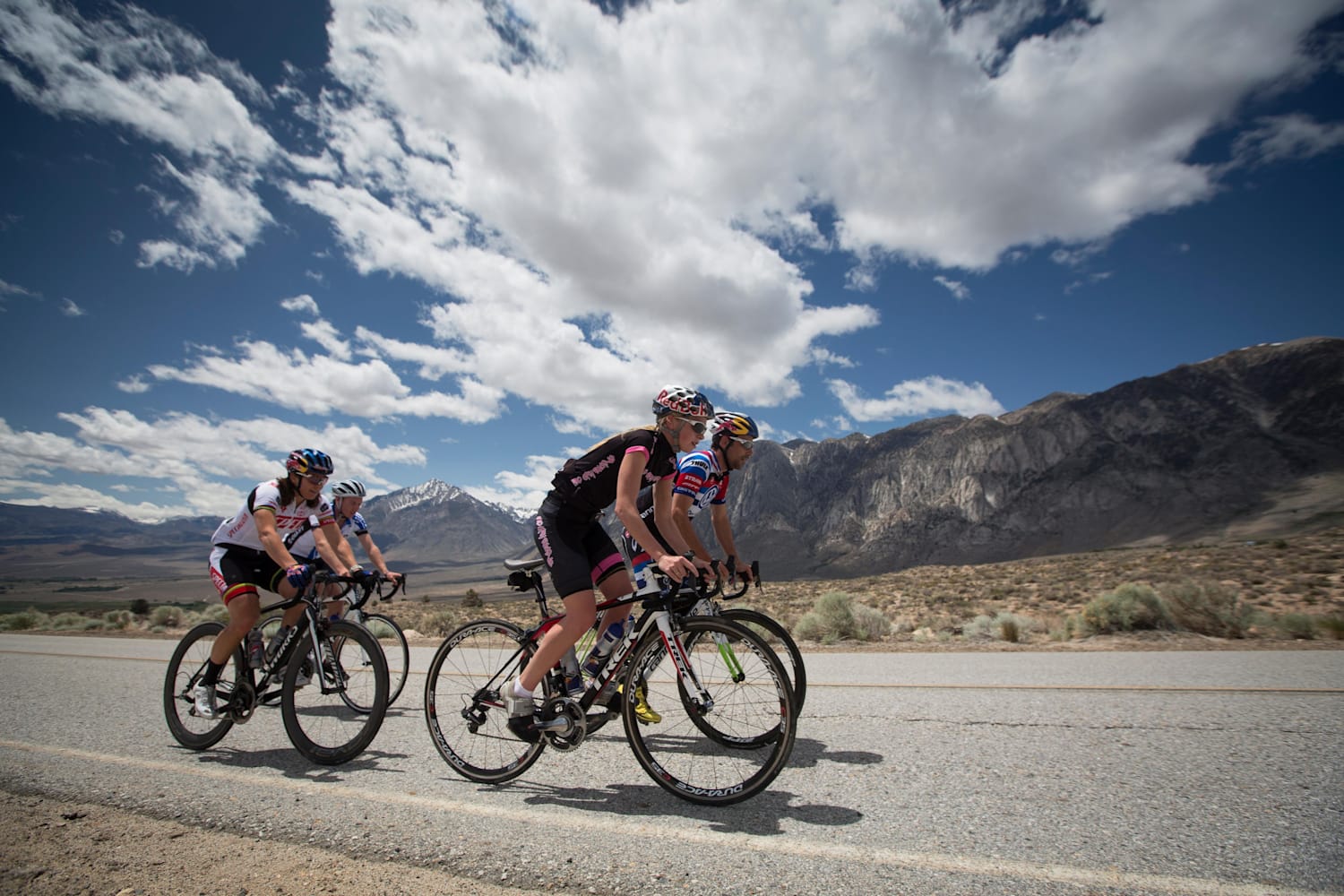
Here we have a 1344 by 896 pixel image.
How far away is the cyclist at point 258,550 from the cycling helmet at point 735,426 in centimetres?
340

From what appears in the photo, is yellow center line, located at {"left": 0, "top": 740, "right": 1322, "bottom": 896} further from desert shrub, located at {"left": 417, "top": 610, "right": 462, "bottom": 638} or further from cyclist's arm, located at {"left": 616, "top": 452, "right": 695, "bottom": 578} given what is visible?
desert shrub, located at {"left": 417, "top": 610, "right": 462, "bottom": 638}

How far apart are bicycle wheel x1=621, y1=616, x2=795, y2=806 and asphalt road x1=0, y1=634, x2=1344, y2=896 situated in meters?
0.16

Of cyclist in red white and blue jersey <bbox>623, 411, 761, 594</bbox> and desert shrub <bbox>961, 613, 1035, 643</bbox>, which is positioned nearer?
cyclist in red white and blue jersey <bbox>623, 411, 761, 594</bbox>

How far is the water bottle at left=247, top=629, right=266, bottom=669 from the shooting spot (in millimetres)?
5117

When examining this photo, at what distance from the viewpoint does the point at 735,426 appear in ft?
18.7

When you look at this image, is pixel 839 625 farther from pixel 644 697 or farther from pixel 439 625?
pixel 439 625

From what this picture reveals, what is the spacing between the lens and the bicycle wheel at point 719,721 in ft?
11.0

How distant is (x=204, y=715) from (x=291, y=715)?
3.51 ft

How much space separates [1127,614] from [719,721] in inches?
419

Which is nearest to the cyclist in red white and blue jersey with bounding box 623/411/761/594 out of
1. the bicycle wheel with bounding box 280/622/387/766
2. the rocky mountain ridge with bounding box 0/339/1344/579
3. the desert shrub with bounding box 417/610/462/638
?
the bicycle wheel with bounding box 280/622/387/766

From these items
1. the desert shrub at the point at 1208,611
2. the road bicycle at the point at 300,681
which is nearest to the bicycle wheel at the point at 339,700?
the road bicycle at the point at 300,681

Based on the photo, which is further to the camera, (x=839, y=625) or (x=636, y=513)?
(x=839, y=625)

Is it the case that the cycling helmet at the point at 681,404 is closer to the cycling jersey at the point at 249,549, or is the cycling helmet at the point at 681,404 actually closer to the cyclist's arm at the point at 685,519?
the cyclist's arm at the point at 685,519

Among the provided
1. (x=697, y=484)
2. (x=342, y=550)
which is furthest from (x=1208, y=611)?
(x=342, y=550)
